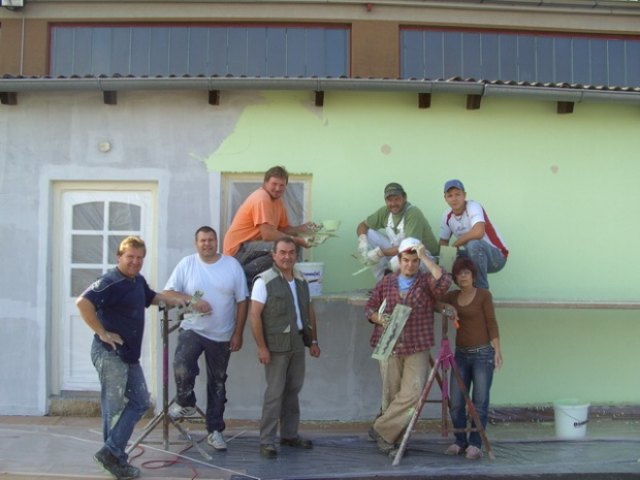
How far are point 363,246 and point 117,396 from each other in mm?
2457

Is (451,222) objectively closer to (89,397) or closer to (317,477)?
(317,477)

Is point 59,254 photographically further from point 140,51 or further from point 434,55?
point 434,55

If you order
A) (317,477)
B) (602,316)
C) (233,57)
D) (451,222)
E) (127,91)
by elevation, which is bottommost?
(317,477)

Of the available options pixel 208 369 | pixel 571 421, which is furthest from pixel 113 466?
pixel 571 421

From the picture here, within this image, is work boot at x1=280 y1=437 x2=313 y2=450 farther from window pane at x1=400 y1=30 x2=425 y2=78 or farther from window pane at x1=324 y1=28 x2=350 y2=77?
window pane at x1=400 y1=30 x2=425 y2=78

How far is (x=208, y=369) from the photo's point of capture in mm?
5707

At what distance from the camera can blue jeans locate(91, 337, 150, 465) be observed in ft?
16.1

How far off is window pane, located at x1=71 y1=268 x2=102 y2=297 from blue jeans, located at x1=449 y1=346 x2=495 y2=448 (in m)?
3.69

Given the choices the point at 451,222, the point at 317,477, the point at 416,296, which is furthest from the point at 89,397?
the point at 451,222

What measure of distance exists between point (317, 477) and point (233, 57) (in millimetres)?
5523

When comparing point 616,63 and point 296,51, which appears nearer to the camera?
point 296,51

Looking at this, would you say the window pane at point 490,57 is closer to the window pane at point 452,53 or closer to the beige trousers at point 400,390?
the window pane at point 452,53

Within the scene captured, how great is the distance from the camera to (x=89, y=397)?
678cm

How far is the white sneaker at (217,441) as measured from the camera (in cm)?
568
